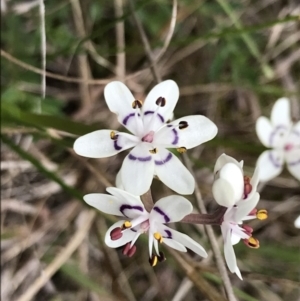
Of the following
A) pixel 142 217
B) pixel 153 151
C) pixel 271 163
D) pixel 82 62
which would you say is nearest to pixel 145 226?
pixel 142 217

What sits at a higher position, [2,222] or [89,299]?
[2,222]

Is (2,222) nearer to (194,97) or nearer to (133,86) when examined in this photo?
(133,86)

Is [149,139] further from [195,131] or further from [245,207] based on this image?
[245,207]

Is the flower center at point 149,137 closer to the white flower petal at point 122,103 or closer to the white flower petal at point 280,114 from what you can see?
the white flower petal at point 122,103

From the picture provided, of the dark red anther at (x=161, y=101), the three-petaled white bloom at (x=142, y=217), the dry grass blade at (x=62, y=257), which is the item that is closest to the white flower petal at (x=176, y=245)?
the three-petaled white bloom at (x=142, y=217)

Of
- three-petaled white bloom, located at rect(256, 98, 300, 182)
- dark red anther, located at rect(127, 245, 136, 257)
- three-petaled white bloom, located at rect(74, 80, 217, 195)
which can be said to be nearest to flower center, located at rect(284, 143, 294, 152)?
three-petaled white bloom, located at rect(256, 98, 300, 182)

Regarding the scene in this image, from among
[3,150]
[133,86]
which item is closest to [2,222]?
[3,150]

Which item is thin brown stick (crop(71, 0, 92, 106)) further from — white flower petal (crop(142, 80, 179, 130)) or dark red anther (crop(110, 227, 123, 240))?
dark red anther (crop(110, 227, 123, 240))
